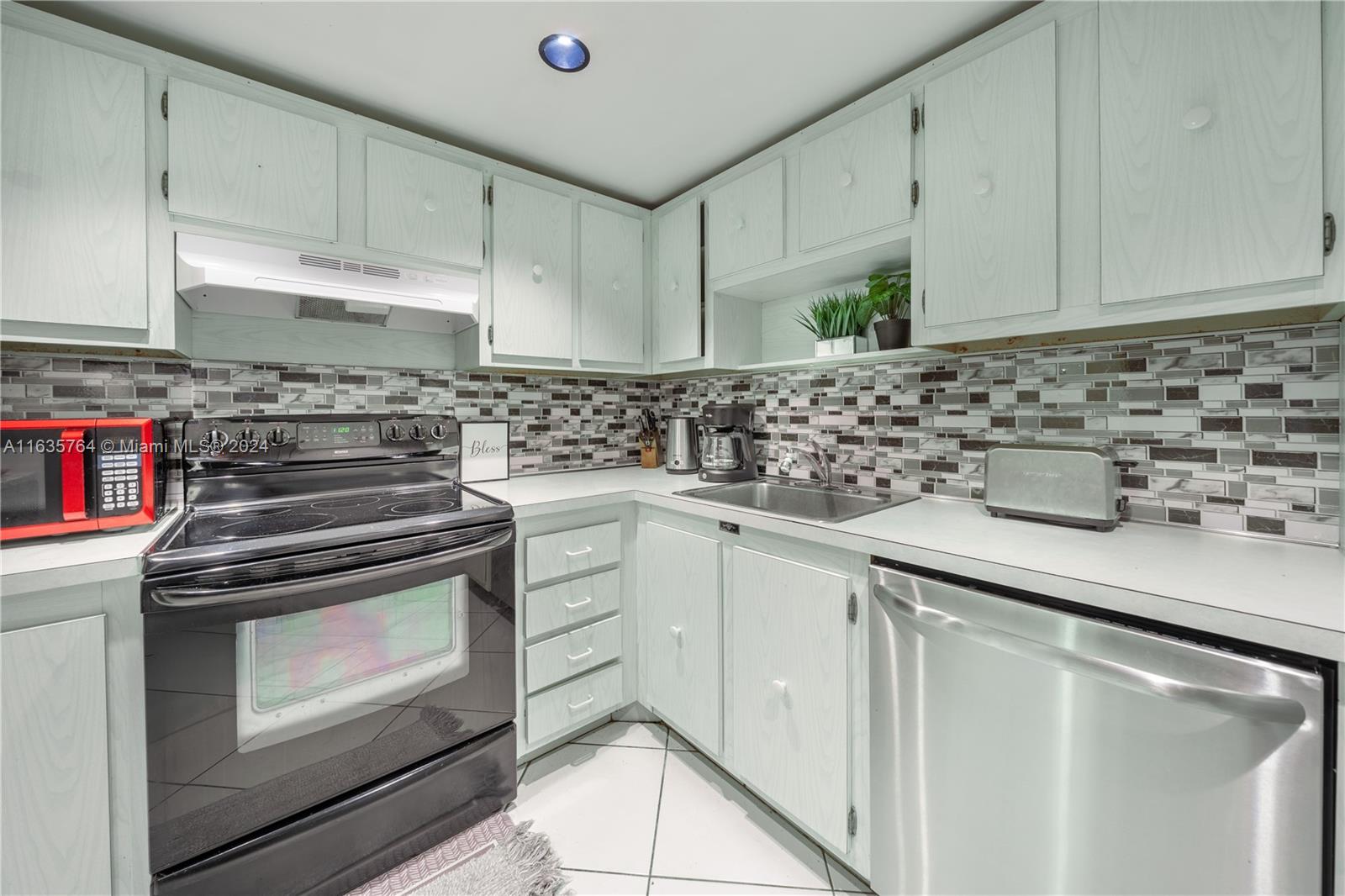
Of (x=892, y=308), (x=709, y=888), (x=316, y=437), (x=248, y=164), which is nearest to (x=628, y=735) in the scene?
(x=709, y=888)

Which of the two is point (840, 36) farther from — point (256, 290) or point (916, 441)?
point (256, 290)

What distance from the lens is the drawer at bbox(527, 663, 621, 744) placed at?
172cm

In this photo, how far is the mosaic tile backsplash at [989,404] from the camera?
116cm

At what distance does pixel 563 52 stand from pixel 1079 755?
2.11 metres

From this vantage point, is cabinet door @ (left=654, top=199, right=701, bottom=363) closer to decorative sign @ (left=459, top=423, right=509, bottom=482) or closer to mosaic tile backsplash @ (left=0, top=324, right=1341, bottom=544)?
mosaic tile backsplash @ (left=0, top=324, right=1341, bottom=544)

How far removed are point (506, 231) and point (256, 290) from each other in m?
0.88

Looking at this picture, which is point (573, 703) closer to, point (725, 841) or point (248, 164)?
point (725, 841)

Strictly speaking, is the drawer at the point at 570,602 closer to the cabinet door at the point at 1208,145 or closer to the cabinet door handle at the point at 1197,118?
the cabinet door at the point at 1208,145

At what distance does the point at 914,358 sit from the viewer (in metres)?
1.75

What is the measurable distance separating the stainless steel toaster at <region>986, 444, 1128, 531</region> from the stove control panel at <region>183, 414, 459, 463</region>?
202 centimetres

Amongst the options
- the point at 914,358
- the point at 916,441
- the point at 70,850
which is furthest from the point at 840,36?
the point at 70,850

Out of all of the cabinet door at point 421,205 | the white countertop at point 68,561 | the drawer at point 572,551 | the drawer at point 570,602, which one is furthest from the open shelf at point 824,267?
the white countertop at point 68,561

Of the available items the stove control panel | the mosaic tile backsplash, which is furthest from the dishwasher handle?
the stove control panel

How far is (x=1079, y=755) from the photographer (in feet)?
2.95
